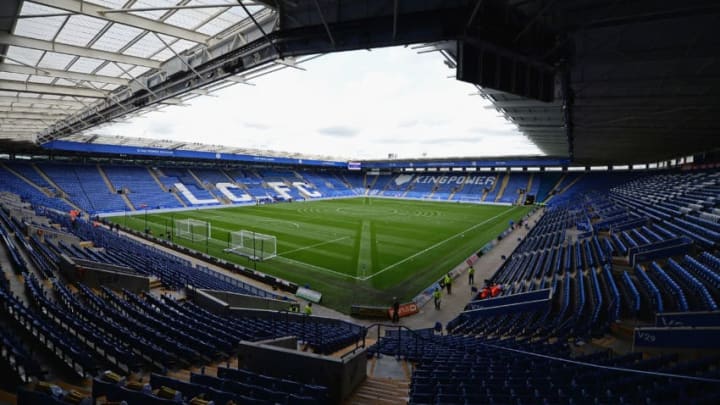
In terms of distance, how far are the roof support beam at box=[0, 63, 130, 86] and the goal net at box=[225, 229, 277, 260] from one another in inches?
462

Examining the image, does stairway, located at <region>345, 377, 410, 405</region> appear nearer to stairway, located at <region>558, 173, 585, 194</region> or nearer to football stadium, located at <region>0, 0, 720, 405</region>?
football stadium, located at <region>0, 0, 720, 405</region>

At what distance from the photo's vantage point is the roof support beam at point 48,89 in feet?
41.5

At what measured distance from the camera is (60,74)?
1166 cm

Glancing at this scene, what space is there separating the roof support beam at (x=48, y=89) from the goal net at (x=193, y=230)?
45.7 ft

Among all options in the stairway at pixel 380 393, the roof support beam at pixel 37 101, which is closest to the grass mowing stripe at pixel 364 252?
the stairway at pixel 380 393

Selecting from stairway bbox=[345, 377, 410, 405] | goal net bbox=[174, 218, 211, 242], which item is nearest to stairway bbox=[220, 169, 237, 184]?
goal net bbox=[174, 218, 211, 242]

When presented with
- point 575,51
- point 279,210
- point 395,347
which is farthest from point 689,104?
point 279,210

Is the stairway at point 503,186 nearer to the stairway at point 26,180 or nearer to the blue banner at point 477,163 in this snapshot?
the blue banner at point 477,163

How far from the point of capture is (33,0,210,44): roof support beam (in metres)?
7.29

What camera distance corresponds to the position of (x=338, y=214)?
4294 cm

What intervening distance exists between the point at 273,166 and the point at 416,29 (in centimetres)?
6679

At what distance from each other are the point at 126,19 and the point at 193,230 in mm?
25697

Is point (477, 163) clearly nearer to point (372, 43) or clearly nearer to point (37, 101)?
point (37, 101)

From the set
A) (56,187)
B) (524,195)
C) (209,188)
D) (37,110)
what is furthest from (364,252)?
(524,195)
